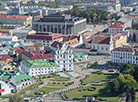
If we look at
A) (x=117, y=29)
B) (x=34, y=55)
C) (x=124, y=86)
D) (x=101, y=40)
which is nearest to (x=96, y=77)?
(x=124, y=86)

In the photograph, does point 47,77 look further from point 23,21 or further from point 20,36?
point 23,21

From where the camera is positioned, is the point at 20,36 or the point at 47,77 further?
the point at 20,36

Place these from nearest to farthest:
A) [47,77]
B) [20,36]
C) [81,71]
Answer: [47,77] < [81,71] < [20,36]

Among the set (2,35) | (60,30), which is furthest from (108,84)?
(60,30)

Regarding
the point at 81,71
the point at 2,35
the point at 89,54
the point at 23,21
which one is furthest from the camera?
the point at 23,21

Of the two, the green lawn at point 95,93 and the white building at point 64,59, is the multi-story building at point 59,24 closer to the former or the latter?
the white building at point 64,59

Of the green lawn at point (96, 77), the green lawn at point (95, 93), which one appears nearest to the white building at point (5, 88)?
the green lawn at point (95, 93)

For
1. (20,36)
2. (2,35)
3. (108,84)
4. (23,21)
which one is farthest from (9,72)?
(23,21)
